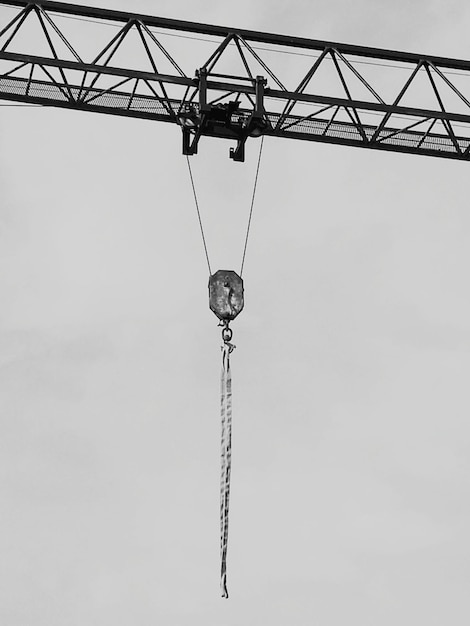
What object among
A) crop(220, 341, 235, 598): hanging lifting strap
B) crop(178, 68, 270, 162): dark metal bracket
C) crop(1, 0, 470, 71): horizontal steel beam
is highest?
crop(1, 0, 470, 71): horizontal steel beam

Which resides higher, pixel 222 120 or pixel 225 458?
pixel 222 120

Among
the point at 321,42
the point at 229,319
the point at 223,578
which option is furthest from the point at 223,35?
the point at 223,578

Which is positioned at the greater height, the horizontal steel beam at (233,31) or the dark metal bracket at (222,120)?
the horizontal steel beam at (233,31)

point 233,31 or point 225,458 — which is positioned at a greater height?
point 233,31

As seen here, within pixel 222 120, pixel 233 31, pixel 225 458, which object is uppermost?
pixel 233 31

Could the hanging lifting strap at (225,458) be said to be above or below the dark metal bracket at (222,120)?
below

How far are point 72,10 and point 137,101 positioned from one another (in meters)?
1.54

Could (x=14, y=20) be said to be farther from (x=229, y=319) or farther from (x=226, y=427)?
(x=226, y=427)

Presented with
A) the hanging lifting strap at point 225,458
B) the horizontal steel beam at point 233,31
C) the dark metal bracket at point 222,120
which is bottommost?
the hanging lifting strap at point 225,458

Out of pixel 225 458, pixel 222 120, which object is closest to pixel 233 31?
pixel 222 120

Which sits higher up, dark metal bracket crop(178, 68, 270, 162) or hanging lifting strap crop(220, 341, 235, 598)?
dark metal bracket crop(178, 68, 270, 162)

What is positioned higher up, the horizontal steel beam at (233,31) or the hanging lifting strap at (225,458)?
the horizontal steel beam at (233,31)

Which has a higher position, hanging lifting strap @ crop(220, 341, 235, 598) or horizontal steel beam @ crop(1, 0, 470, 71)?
horizontal steel beam @ crop(1, 0, 470, 71)

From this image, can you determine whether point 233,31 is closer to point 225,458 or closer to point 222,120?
point 222,120
